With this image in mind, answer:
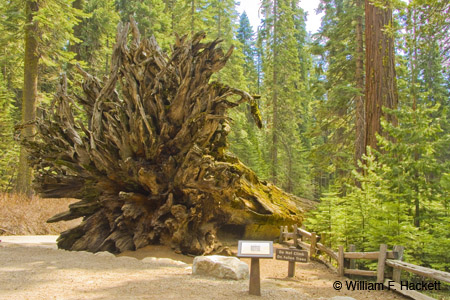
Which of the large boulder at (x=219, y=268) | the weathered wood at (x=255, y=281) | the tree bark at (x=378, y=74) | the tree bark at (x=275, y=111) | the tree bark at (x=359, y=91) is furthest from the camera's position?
the tree bark at (x=275, y=111)

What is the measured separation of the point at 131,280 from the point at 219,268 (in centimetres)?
167

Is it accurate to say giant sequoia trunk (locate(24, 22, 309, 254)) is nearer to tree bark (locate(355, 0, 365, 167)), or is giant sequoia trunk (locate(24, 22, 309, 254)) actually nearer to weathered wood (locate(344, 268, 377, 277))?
weathered wood (locate(344, 268, 377, 277))

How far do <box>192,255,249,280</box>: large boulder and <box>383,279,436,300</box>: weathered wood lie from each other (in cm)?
266

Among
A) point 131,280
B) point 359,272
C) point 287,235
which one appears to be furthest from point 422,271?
point 287,235

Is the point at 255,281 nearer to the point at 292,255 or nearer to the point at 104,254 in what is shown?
the point at 292,255

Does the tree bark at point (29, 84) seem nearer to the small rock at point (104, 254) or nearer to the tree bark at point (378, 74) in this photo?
the small rock at point (104, 254)

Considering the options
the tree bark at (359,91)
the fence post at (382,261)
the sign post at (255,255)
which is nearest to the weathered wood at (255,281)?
the sign post at (255,255)

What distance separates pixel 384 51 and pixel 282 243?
6937mm

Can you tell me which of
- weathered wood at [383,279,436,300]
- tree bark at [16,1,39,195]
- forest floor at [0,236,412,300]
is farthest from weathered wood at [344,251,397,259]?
tree bark at [16,1,39,195]

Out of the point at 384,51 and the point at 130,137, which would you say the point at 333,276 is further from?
the point at 384,51

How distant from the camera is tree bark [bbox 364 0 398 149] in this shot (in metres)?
10.2

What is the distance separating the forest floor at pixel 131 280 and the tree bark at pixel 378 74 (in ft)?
15.4

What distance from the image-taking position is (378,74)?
10.4 meters

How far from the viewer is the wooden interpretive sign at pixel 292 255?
22.3 feet
